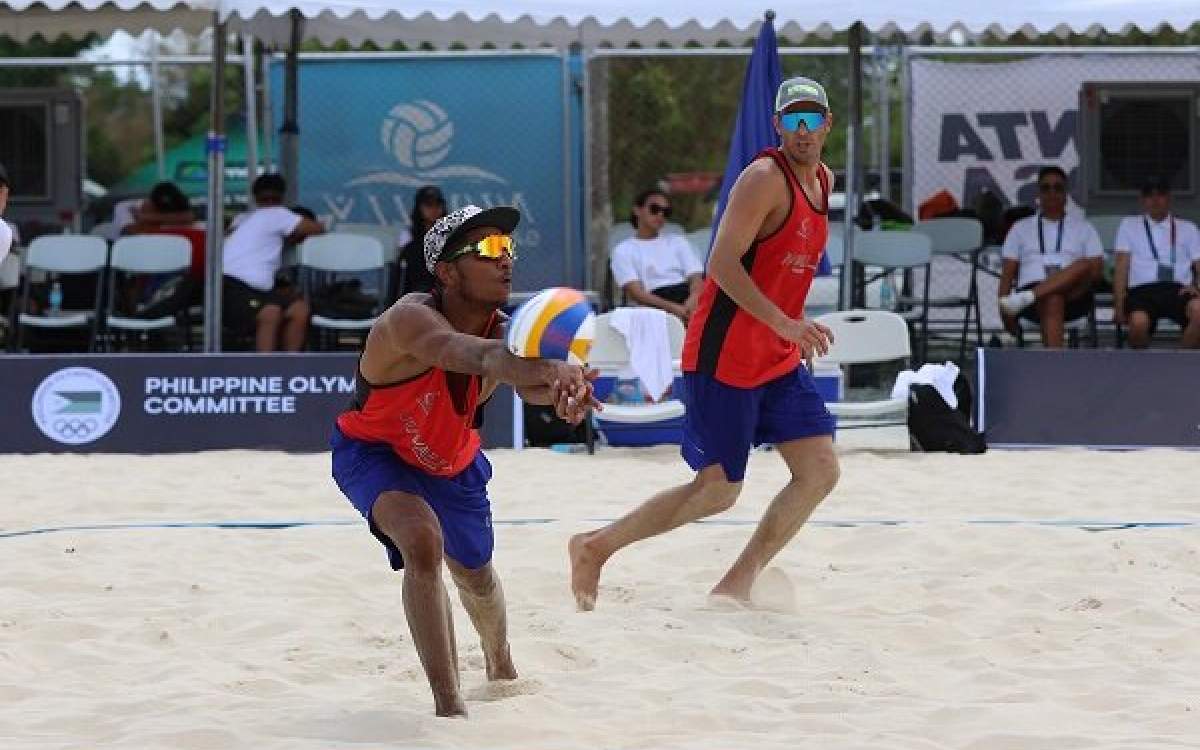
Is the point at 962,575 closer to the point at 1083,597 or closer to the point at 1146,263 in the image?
the point at 1083,597

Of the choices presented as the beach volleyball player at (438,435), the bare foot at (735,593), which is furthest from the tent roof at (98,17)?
the beach volleyball player at (438,435)

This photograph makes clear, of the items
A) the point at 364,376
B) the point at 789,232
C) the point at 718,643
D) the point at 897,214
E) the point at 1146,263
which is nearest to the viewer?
the point at 364,376

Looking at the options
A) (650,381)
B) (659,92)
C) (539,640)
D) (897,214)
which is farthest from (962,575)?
(659,92)

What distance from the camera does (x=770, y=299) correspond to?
19.9 ft

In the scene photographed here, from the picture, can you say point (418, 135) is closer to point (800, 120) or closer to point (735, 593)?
point (800, 120)

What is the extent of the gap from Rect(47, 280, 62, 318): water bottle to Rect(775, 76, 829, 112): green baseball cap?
763cm

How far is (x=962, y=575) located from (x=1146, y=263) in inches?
235

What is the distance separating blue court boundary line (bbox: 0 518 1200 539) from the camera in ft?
24.8

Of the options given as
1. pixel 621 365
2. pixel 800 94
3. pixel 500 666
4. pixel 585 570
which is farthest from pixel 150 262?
pixel 500 666

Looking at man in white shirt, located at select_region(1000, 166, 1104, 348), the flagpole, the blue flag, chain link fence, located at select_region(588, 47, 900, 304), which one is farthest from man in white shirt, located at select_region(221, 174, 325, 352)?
chain link fence, located at select_region(588, 47, 900, 304)

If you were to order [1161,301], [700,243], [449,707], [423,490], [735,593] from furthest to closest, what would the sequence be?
[700,243], [1161,301], [735,593], [423,490], [449,707]

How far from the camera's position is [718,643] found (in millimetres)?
5547

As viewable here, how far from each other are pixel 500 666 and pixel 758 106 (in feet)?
19.8

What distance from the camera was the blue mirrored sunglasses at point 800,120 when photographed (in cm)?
598
